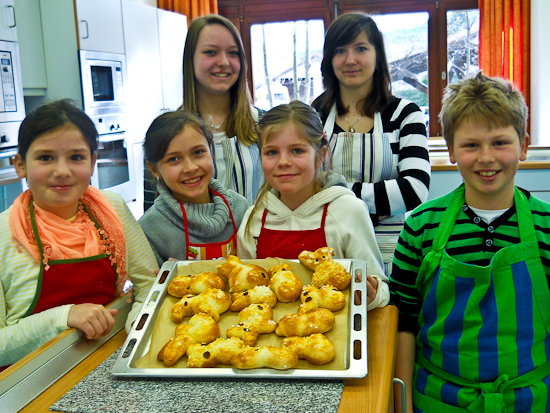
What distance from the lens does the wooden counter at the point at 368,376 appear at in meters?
0.69

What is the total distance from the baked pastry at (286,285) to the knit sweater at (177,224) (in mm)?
396

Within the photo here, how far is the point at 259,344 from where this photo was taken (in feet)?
2.80

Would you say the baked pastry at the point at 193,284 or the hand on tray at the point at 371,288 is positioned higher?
the baked pastry at the point at 193,284

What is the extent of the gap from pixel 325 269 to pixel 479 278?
12.1 inches

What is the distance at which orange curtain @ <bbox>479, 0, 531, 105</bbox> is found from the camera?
445 cm

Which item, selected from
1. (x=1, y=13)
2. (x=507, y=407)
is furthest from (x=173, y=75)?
(x=507, y=407)

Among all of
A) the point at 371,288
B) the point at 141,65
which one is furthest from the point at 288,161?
the point at 141,65

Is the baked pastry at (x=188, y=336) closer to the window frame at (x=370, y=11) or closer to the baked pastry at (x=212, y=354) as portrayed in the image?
the baked pastry at (x=212, y=354)

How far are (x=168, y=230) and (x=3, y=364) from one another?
0.50m

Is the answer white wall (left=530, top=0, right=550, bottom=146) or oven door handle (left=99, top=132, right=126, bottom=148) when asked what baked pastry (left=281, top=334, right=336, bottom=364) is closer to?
oven door handle (left=99, top=132, right=126, bottom=148)

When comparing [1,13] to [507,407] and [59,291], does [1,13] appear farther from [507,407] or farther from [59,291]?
[507,407]

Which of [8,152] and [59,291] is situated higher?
[8,152]

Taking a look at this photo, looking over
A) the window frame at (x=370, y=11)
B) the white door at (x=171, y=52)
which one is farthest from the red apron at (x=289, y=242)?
the window frame at (x=370, y=11)

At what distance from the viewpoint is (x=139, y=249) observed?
4.03ft
